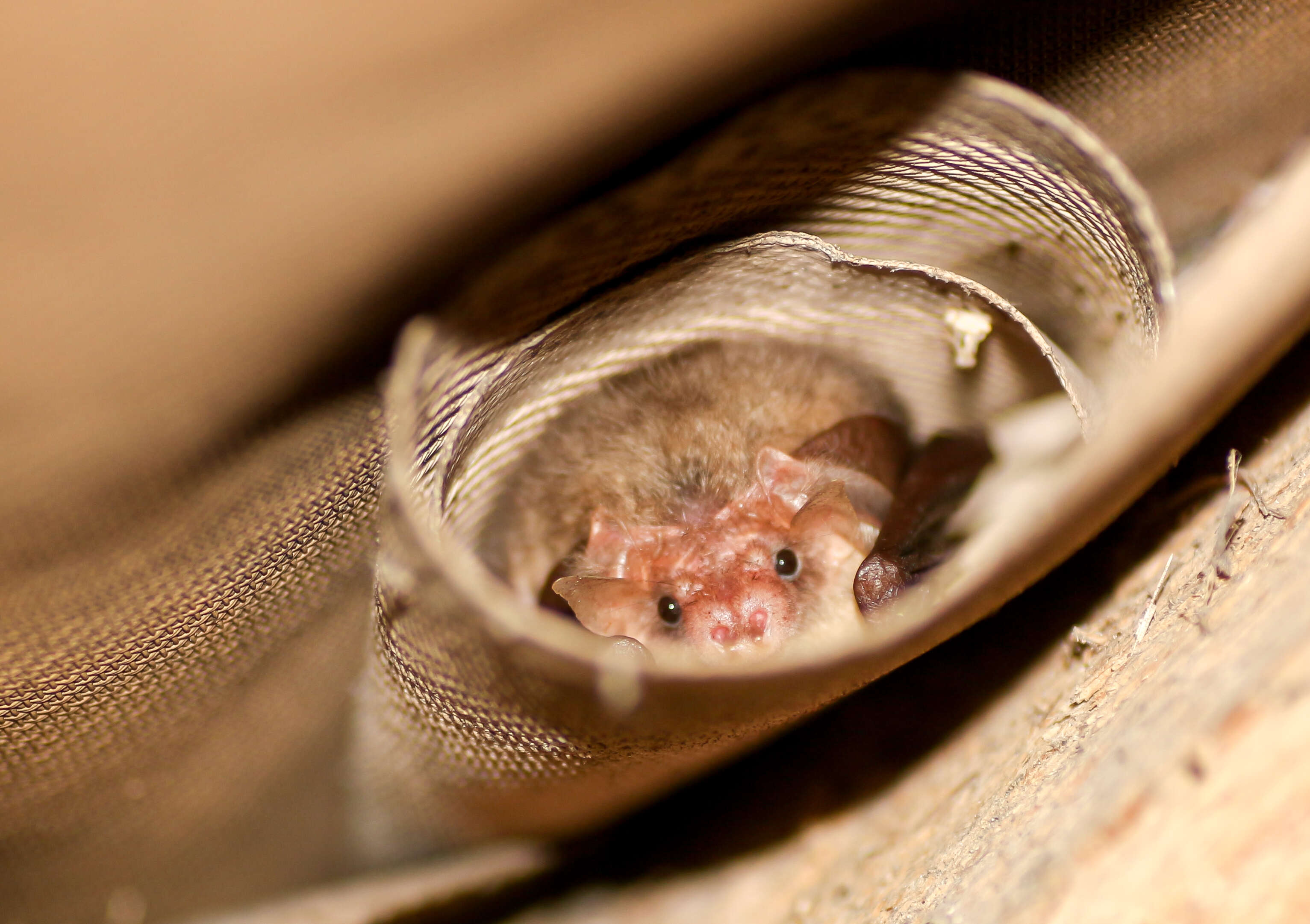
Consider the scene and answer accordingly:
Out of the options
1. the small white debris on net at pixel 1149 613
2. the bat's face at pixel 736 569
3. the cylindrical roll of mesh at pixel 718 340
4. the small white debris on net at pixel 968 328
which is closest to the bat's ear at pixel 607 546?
the bat's face at pixel 736 569

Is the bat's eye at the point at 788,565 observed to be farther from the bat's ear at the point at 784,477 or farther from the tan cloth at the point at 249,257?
the tan cloth at the point at 249,257

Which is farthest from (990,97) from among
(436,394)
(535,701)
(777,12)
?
(535,701)

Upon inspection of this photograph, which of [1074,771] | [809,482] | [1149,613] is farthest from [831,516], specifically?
[1074,771]

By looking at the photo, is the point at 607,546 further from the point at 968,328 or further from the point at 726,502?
the point at 968,328

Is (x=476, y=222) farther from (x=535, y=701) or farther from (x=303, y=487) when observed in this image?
(x=535, y=701)

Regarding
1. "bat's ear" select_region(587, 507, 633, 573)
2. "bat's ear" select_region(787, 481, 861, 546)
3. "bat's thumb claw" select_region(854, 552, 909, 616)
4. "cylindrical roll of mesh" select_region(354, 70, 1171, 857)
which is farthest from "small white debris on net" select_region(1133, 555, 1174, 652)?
"bat's ear" select_region(587, 507, 633, 573)

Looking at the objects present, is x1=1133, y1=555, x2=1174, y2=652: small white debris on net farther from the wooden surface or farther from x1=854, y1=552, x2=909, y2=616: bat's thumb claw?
x1=854, y1=552, x2=909, y2=616: bat's thumb claw
